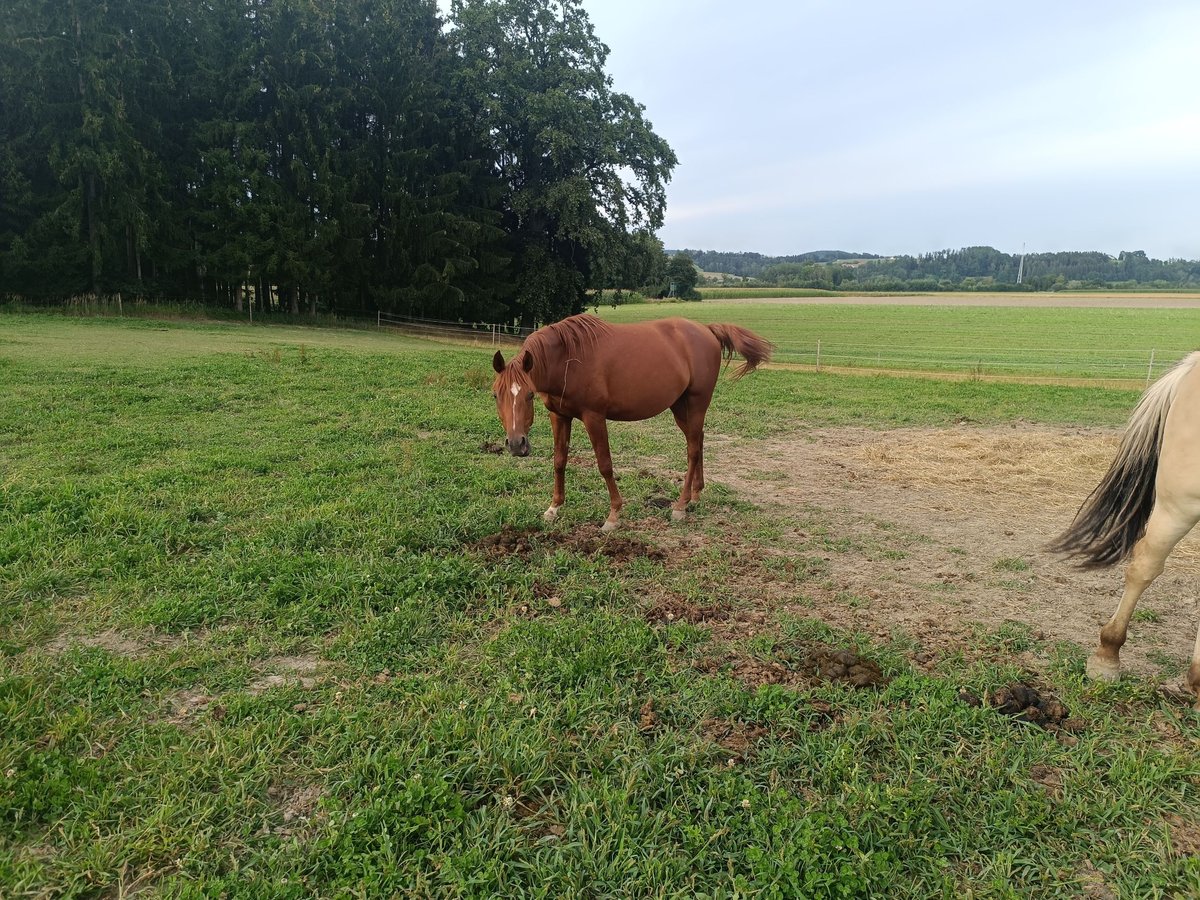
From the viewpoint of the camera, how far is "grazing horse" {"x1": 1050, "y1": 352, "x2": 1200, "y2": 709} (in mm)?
3107

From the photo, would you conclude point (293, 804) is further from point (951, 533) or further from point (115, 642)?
point (951, 533)

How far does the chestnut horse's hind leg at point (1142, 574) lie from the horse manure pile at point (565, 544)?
265cm

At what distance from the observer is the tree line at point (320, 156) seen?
27.2 m

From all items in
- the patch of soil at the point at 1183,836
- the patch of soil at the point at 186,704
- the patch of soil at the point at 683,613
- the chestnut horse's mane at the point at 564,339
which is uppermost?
the chestnut horse's mane at the point at 564,339

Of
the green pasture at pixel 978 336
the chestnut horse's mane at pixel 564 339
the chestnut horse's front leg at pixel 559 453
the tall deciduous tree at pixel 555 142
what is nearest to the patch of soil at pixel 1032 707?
the chestnut horse's front leg at pixel 559 453

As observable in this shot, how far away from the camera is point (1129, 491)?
3727 millimetres

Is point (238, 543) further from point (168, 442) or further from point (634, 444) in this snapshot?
point (634, 444)

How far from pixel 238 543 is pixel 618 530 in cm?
293

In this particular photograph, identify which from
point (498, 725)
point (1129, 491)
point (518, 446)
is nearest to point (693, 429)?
point (518, 446)

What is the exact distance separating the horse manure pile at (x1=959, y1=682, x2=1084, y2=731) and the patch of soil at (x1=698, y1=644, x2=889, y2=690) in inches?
17.4

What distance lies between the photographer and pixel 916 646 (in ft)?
11.9

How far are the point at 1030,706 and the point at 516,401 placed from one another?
3.63 meters

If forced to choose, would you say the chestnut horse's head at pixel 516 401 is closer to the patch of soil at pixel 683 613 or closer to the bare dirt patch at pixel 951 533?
the patch of soil at pixel 683 613

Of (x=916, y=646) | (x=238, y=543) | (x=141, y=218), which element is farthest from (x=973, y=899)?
(x=141, y=218)
